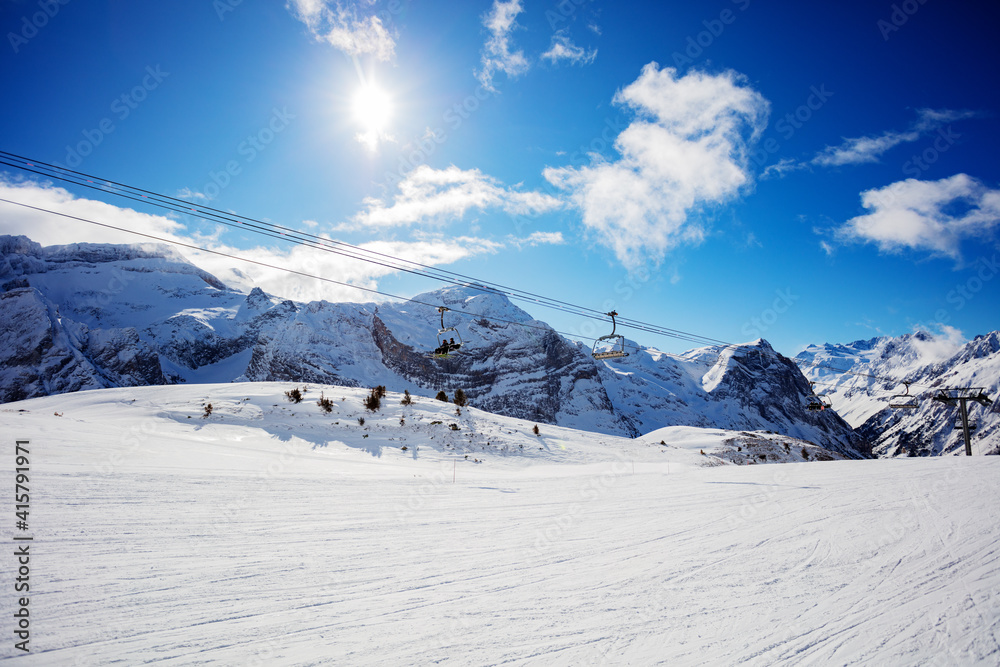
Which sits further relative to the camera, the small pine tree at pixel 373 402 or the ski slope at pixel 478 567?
the small pine tree at pixel 373 402

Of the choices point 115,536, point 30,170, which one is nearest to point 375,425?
point 30,170

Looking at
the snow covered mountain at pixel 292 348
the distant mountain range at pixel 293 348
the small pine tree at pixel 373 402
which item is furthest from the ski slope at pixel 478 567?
the distant mountain range at pixel 293 348

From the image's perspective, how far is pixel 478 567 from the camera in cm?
472

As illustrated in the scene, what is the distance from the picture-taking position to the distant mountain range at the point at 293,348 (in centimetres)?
9281

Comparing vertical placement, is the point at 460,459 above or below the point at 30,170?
below

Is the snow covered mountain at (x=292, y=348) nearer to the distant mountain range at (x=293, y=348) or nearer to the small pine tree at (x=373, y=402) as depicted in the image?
the distant mountain range at (x=293, y=348)

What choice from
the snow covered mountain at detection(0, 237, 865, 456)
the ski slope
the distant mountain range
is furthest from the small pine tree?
the distant mountain range

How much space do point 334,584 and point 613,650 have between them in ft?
8.32

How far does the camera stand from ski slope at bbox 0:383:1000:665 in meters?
3.26

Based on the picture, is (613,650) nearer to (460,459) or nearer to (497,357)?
(460,459)

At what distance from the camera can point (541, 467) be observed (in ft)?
53.7

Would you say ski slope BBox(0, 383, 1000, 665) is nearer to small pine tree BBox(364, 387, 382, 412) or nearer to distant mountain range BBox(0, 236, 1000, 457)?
small pine tree BBox(364, 387, 382, 412)

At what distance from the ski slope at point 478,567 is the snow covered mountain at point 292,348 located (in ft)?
192

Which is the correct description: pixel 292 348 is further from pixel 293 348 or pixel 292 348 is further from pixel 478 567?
pixel 478 567
